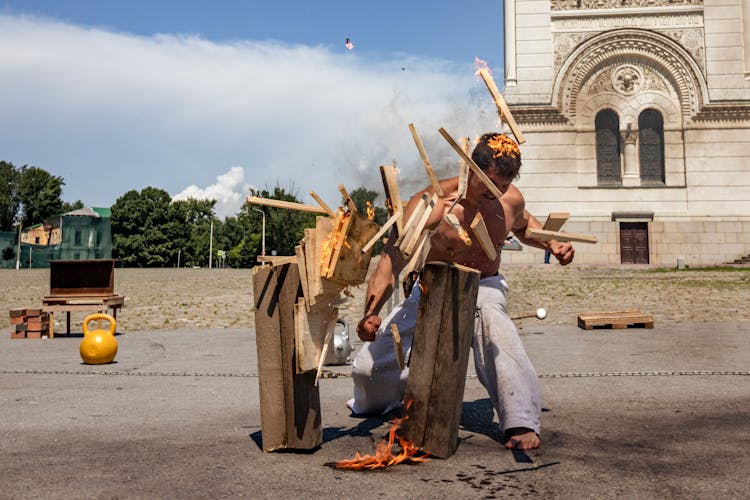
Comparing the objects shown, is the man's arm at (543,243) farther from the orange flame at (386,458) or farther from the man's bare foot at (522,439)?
the orange flame at (386,458)

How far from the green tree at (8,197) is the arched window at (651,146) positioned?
197 feet

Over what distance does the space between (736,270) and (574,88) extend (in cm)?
1020

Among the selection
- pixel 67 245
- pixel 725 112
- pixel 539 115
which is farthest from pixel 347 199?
pixel 67 245

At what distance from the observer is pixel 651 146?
101ft

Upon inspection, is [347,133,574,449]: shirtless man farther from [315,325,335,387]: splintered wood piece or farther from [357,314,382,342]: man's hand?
[315,325,335,387]: splintered wood piece

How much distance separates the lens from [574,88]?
3036 cm

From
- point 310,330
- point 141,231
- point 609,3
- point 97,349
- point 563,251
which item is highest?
point 609,3

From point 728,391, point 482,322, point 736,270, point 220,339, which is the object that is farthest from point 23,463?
point 736,270

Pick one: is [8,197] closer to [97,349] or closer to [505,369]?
[97,349]

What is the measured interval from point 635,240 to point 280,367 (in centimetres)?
2918

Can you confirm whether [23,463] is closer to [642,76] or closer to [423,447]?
[423,447]

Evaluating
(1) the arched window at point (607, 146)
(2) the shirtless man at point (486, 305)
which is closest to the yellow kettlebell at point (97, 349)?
(2) the shirtless man at point (486, 305)

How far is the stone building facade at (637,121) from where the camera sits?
2980cm

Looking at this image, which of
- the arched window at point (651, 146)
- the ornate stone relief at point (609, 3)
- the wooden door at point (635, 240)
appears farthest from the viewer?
the arched window at point (651, 146)
